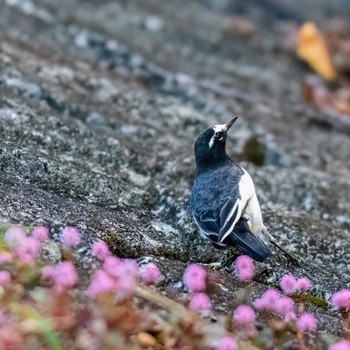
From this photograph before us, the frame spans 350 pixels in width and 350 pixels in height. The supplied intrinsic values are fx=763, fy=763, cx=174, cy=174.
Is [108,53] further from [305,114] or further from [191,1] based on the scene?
[191,1]

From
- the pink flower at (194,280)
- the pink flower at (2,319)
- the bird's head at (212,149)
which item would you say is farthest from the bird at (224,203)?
the pink flower at (2,319)

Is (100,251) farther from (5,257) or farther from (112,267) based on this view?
(5,257)

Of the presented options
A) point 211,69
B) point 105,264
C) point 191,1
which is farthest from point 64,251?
point 191,1

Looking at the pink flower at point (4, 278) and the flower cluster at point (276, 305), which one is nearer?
the pink flower at point (4, 278)

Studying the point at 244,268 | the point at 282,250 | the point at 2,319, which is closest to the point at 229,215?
the point at 282,250

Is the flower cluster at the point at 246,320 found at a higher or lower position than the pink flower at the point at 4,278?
higher

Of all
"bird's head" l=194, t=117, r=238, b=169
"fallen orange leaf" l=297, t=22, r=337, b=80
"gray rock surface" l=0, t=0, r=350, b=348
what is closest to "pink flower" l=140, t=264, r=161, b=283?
"gray rock surface" l=0, t=0, r=350, b=348

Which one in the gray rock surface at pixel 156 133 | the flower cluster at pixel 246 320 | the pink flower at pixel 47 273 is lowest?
the gray rock surface at pixel 156 133

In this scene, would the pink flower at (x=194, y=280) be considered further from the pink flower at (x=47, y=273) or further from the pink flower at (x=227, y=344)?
the pink flower at (x=47, y=273)

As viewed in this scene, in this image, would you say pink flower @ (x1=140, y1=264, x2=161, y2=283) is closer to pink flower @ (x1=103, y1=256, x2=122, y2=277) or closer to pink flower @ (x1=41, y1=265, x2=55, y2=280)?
pink flower @ (x1=103, y1=256, x2=122, y2=277)
